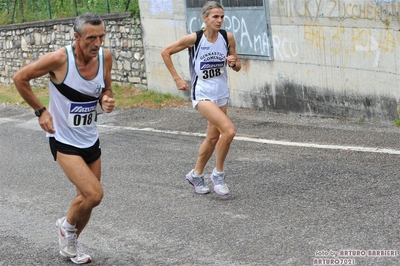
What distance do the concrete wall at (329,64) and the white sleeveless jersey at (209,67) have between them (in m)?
3.70

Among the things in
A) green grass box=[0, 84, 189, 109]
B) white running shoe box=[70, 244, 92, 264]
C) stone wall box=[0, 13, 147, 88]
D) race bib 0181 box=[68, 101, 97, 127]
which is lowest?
green grass box=[0, 84, 189, 109]

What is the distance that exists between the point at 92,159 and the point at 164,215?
141cm

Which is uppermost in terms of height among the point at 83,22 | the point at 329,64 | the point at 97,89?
the point at 83,22

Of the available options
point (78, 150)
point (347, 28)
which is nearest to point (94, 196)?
point (78, 150)

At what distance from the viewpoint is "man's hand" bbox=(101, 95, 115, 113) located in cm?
608

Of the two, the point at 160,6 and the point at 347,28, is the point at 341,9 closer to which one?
the point at 347,28

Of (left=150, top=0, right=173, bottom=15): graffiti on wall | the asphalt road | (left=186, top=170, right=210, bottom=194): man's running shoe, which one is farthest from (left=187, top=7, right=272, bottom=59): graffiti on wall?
(left=186, top=170, right=210, bottom=194): man's running shoe

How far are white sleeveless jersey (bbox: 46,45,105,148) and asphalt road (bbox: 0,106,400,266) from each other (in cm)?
100

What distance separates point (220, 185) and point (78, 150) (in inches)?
86.8

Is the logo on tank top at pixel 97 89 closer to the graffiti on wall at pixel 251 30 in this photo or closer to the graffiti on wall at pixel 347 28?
the graffiti on wall at pixel 347 28

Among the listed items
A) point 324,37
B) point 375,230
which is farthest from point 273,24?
point 375,230

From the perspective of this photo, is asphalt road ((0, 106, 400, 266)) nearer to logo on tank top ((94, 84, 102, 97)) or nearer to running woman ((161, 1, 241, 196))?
running woman ((161, 1, 241, 196))

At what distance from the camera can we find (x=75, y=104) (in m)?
6.16

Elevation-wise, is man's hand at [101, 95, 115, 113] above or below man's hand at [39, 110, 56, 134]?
above
